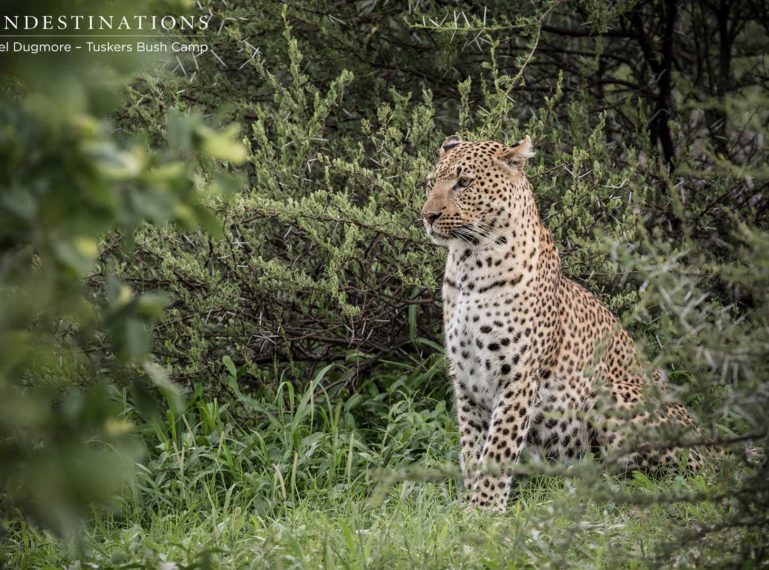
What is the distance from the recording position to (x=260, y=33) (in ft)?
25.7

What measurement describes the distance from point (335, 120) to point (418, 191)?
1426 millimetres

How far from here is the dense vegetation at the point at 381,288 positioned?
3.94 m

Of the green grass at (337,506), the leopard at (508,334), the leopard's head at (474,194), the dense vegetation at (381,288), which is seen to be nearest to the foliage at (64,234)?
the dense vegetation at (381,288)

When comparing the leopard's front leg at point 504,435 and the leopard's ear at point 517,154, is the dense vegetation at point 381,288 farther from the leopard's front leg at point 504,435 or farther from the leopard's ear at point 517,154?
the leopard's ear at point 517,154

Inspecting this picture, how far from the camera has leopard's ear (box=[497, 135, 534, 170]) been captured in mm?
6137

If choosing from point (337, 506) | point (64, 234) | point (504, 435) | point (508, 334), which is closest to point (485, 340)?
point (508, 334)

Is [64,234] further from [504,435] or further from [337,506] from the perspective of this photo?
[504,435]

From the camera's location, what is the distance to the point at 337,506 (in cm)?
576

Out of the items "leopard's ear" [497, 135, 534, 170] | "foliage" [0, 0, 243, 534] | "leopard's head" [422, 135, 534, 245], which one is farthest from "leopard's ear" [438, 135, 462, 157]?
"foliage" [0, 0, 243, 534]

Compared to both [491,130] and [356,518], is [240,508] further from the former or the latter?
[491,130]

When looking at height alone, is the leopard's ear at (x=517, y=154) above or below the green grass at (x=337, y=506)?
above

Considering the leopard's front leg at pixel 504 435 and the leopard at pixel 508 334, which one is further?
the leopard at pixel 508 334

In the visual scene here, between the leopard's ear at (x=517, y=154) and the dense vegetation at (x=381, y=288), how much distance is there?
61 centimetres

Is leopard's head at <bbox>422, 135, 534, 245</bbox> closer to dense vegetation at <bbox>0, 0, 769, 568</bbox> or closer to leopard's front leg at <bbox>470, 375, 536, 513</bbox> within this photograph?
dense vegetation at <bbox>0, 0, 769, 568</bbox>
